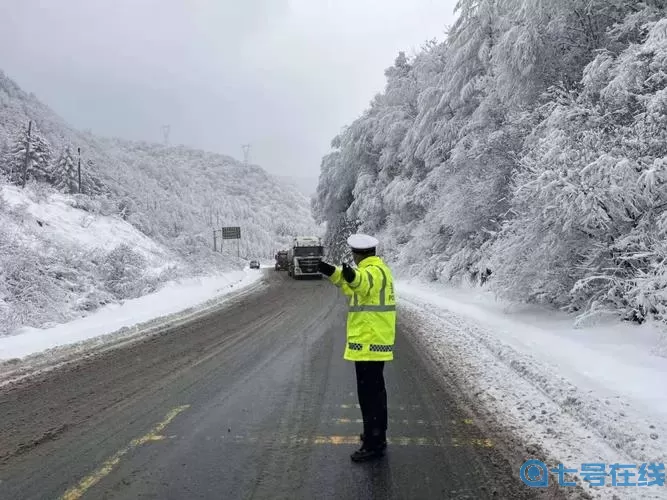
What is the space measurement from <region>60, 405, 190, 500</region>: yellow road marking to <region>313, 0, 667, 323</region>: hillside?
21.6 feet

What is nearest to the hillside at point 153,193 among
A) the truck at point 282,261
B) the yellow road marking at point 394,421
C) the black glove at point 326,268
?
the truck at point 282,261

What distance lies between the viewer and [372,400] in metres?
4.50

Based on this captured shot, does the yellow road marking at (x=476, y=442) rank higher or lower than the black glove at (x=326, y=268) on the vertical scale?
lower

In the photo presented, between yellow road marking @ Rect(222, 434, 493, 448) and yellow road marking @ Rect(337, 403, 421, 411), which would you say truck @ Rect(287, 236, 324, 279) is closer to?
yellow road marking @ Rect(337, 403, 421, 411)

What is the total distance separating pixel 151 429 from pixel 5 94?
3748 inches

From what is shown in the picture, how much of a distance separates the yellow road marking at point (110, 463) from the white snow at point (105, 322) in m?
5.42

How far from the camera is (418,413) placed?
5.58m

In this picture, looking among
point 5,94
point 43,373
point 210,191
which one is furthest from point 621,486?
point 210,191

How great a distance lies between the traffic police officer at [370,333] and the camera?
4.38 metres

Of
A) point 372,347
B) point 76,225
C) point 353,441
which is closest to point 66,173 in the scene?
point 76,225

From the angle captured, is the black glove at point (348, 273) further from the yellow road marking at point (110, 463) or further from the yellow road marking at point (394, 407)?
the yellow road marking at point (110, 463)

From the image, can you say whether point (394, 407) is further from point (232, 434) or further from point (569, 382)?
point (569, 382)

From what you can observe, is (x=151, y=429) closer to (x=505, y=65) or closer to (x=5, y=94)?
(x=505, y=65)

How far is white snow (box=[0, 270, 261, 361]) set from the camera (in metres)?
9.98
